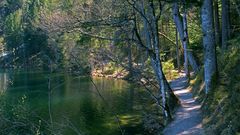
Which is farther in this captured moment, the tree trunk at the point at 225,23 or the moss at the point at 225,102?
the tree trunk at the point at 225,23

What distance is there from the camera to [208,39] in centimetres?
1764

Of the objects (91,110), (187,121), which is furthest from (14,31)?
(187,121)

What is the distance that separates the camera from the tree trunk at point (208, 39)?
57.3ft

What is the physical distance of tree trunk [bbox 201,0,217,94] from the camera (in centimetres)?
1745

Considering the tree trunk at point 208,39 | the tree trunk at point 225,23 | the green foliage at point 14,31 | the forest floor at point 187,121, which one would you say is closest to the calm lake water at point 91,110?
the forest floor at point 187,121

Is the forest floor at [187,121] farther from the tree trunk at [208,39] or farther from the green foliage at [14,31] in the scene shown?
the green foliage at [14,31]

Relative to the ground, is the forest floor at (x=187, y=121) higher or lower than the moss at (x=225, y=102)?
lower

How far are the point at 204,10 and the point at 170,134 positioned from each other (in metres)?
5.28

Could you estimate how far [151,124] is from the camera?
20.9m

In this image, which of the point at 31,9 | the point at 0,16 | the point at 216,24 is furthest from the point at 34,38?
the point at 216,24

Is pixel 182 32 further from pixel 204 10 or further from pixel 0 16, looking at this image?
pixel 0 16

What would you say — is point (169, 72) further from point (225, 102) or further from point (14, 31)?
point (14, 31)

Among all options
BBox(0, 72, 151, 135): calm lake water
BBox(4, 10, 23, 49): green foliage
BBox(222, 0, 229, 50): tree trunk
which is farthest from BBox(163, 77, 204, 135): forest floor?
BBox(4, 10, 23, 49): green foliage

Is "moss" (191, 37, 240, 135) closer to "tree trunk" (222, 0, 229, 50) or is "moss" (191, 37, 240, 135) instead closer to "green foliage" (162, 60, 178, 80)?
"tree trunk" (222, 0, 229, 50)
